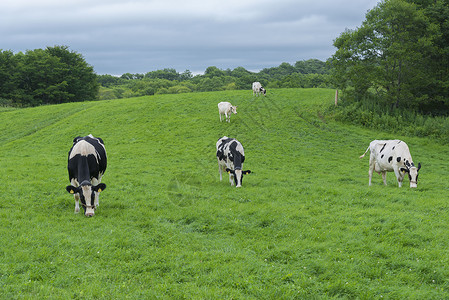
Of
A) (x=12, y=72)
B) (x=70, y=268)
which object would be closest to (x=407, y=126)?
(x=70, y=268)

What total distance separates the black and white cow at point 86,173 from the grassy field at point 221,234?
50 cm

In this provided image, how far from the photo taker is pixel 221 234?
30.1 feet

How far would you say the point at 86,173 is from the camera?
420 inches

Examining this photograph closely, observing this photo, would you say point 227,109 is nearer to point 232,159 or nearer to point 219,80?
point 232,159

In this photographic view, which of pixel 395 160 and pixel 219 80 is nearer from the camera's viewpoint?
pixel 395 160

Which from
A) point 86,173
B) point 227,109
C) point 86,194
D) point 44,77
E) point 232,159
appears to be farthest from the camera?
point 44,77

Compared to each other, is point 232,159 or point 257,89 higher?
point 257,89

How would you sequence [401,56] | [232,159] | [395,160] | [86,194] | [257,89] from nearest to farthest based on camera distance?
[86,194] < [395,160] < [232,159] < [401,56] < [257,89]

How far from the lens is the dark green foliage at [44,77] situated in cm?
6281

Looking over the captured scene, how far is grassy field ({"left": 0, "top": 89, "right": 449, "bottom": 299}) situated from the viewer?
21.0 feet

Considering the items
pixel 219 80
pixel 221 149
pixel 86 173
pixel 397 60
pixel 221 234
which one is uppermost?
pixel 219 80

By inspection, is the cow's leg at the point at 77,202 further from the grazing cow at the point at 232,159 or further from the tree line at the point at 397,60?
the tree line at the point at 397,60

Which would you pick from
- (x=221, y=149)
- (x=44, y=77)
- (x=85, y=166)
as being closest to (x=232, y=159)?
(x=221, y=149)

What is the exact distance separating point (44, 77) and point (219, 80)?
48.4 metres
